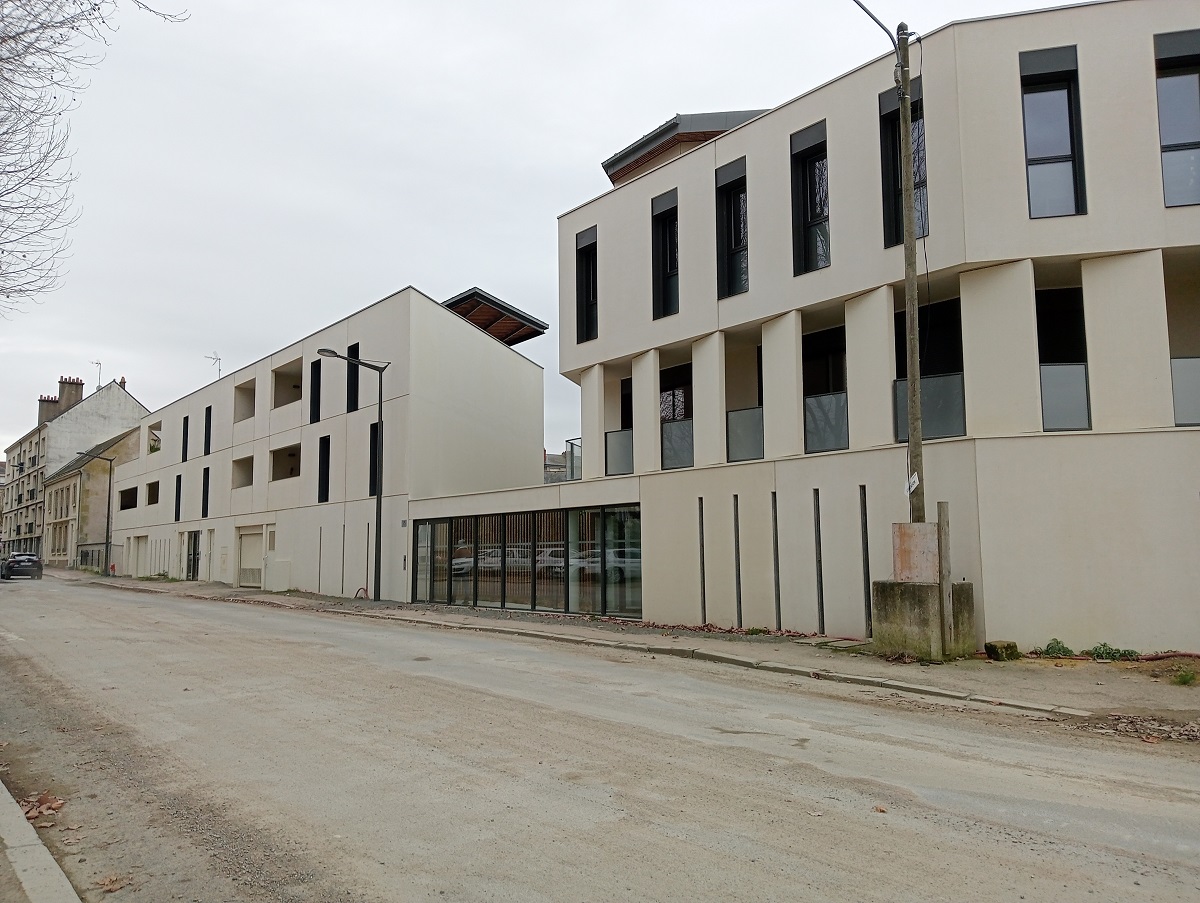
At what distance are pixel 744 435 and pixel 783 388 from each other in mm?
1528

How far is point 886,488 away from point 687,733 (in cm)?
793

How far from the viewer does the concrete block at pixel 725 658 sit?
12.4 metres

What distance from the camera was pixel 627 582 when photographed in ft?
62.8

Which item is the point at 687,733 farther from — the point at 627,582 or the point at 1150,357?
the point at 627,582

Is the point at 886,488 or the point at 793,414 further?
the point at 793,414

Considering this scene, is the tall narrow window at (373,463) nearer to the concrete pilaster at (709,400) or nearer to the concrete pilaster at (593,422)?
the concrete pilaster at (593,422)

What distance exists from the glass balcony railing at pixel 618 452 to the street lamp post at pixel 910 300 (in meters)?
8.50

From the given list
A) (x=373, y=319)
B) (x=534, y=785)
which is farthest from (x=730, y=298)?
(x=373, y=319)

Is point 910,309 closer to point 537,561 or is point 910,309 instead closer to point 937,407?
point 937,407

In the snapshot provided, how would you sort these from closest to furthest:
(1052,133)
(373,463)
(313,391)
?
(1052,133), (373,463), (313,391)

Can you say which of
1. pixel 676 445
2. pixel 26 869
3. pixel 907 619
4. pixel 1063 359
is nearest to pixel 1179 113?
pixel 1063 359

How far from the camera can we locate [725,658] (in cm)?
1286

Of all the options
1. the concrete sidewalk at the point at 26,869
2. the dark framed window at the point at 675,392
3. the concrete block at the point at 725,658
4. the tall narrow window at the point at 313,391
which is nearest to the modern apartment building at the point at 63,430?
the tall narrow window at the point at 313,391

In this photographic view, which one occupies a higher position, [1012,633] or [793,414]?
[793,414]
